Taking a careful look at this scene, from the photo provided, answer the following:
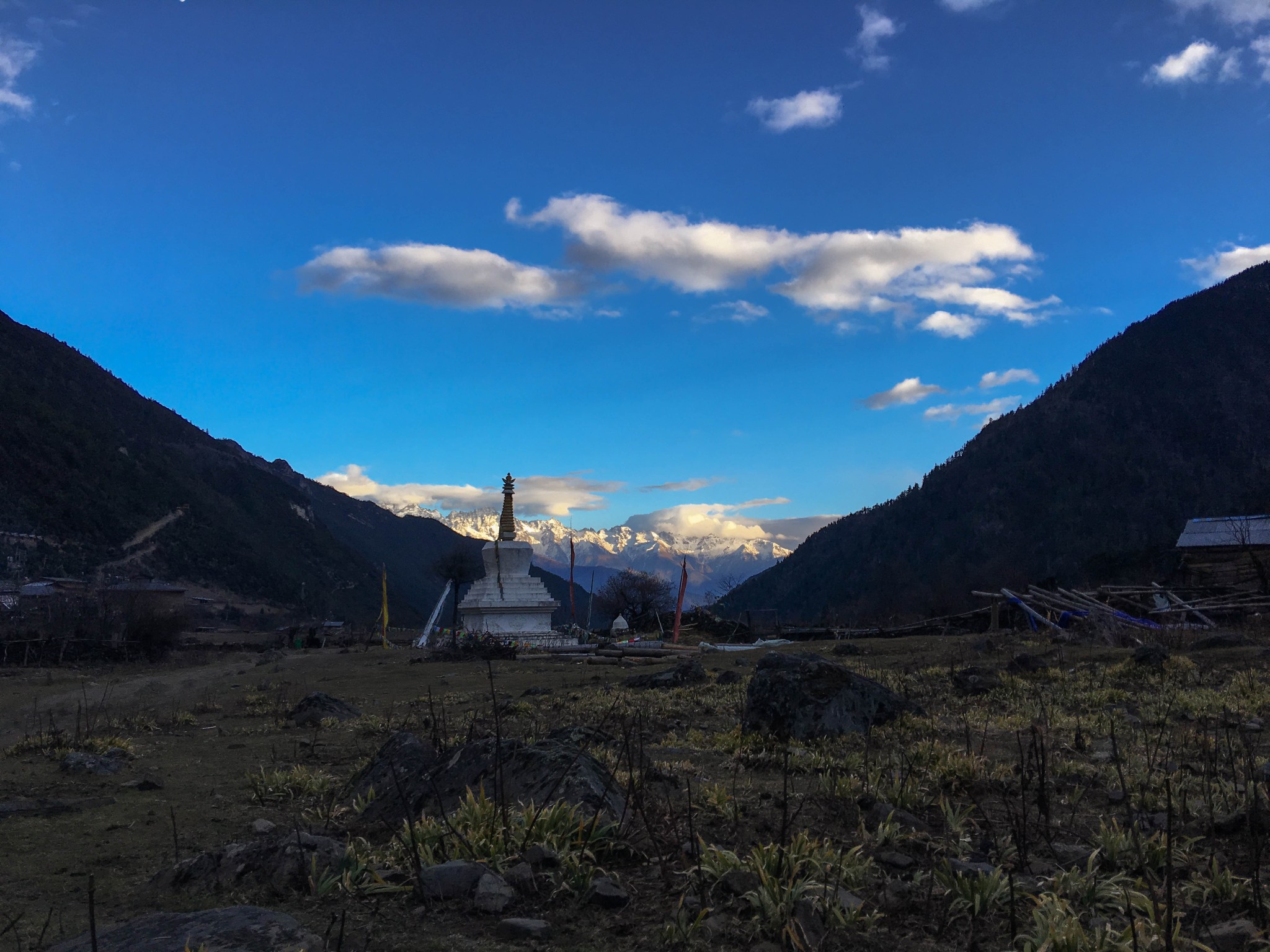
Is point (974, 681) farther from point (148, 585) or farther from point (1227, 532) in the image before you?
point (148, 585)

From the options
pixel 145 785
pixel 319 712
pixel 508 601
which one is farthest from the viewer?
pixel 508 601

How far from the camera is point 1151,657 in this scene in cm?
1356

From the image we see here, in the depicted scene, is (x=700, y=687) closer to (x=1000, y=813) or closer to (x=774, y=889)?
(x=1000, y=813)

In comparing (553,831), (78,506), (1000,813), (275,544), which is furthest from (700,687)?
(275,544)

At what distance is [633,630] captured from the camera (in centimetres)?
4425

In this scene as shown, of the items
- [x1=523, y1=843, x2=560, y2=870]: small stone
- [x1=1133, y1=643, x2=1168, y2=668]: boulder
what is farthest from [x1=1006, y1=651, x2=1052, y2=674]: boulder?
[x1=523, y1=843, x2=560, y2=870]: small stone

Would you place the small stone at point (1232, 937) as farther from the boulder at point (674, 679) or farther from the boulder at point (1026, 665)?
the boulder at point (674, 679)

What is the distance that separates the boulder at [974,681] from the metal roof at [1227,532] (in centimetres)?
2261

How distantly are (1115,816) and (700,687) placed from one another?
10007 mm

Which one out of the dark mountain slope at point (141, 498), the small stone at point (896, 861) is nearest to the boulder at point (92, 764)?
the small stone at point (896, 861)

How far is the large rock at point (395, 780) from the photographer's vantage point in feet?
20.0

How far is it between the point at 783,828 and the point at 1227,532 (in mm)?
37530

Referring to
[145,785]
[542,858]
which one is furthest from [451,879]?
[145,785]

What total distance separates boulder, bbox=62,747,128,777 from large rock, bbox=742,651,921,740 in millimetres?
7008
